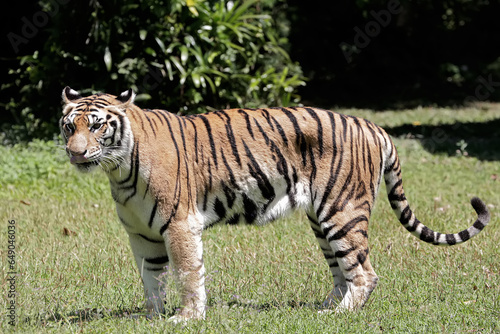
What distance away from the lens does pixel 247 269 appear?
516cm

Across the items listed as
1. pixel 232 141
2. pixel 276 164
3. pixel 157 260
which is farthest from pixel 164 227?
pixel 276 164

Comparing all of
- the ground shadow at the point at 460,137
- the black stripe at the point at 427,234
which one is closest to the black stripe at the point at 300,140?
the black stripe at the point at 427,234

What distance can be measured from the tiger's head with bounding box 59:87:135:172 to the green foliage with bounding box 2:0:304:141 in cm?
590

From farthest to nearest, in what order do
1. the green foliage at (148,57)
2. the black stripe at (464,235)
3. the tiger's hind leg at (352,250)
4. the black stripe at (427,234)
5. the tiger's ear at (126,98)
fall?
the green foliage at (148,57) < the black stripe at (427,234) < the black stripe at (464,235) < the tiger's hind leg at (352,250) < the tiger's ear at (126,98)

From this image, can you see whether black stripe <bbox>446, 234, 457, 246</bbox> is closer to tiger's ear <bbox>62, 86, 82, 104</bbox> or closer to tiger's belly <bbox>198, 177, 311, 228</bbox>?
tiger's belly <bbox>198, 177, 311, 228</bbox>

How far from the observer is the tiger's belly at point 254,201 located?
4.41 m

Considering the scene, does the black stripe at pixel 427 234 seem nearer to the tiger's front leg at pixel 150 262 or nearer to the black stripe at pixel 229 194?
the black stripe at pixel 229 194

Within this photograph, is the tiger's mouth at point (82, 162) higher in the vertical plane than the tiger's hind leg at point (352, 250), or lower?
higher

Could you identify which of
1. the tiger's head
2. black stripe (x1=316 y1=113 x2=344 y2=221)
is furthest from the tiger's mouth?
black stripe (x1=316 y1=113 x2=344 y2=221)

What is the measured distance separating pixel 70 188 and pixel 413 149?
5698 millimetres

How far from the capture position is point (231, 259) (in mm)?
5414

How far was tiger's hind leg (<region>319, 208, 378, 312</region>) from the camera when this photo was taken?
A: 4.40 meters

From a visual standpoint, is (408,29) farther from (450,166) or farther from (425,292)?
(425,292)

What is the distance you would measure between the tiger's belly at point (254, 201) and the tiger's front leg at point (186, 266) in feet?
0.90
